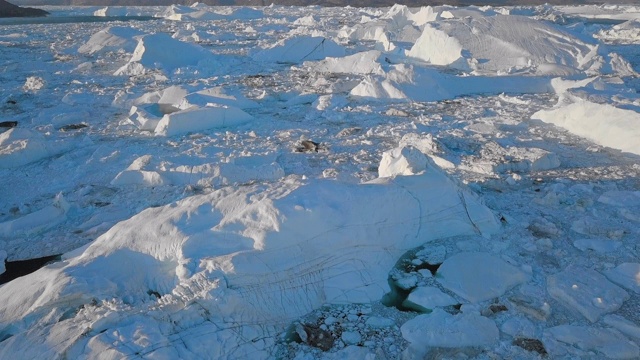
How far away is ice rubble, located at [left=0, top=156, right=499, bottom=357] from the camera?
2.56 metres

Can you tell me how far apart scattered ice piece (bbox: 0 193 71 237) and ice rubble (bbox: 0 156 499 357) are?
0.88 metres

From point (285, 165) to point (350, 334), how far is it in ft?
9.13

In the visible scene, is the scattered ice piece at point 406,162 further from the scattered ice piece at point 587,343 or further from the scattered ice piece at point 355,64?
the scattered ice piece at point 355,64

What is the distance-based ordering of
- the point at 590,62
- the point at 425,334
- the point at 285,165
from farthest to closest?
the point at 590,62 → the point at 285,165 → the point at 425,334

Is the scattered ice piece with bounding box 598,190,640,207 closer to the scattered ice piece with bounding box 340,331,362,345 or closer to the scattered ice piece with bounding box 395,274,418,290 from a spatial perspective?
the scattered ice piece with bounding box 395,274,418,290

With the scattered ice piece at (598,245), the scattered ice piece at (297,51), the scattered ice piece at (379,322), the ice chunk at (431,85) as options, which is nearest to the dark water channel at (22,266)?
the scattered ice piece at (379,322)

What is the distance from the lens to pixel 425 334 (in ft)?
8.64

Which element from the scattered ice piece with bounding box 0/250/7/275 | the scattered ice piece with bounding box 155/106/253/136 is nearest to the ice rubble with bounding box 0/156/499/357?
the scattered ice piece with bounding box 0/250/7/275

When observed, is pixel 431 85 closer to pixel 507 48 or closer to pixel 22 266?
pixel 507 48

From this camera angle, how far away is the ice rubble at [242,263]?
2.56m

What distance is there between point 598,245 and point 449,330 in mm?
1593

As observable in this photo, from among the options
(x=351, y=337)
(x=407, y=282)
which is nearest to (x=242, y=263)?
(x=351, y=337)

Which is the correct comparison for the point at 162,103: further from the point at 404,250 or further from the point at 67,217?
the point at 404,250

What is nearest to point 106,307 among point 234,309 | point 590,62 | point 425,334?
point 234,309
